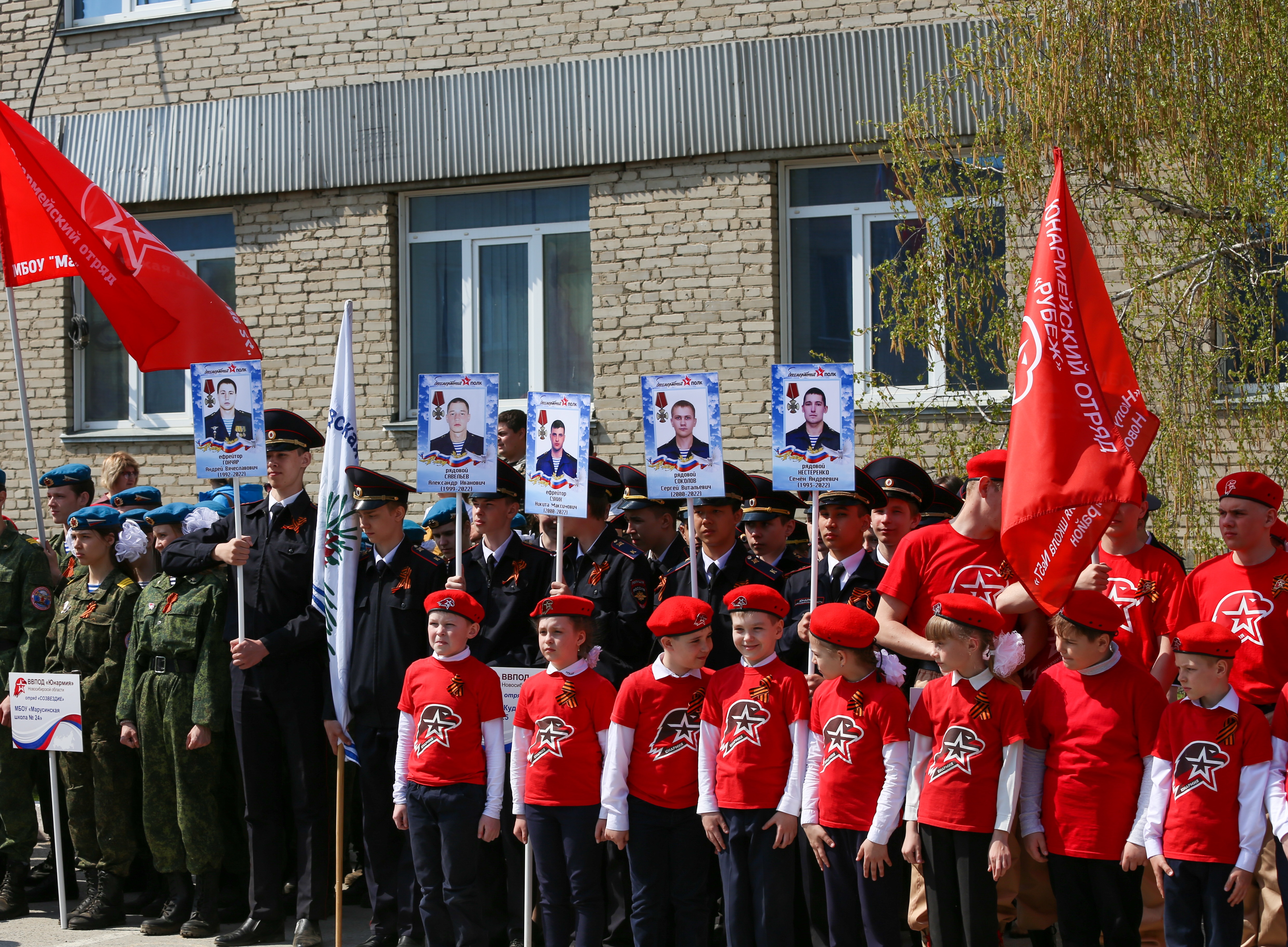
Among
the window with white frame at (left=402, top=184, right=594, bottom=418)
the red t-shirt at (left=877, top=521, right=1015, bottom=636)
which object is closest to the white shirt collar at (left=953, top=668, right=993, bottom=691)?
the red t-shirt at (left=877, top=521, right=1015, bottom=636)

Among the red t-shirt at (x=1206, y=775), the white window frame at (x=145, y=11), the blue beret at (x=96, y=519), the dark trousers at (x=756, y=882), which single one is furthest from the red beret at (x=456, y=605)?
the white window frame at (x=145, y=11)

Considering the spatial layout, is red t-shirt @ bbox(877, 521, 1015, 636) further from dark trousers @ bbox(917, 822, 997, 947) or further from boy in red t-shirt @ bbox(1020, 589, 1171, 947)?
dark trousers @ bbox(917, 822, 997, 947)

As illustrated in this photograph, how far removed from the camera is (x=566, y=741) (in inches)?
225

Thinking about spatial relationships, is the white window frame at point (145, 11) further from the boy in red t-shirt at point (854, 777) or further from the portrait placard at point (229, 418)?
the boy in red t-shirt at point (854, 777)

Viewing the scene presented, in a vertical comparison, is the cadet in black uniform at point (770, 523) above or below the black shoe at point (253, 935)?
above

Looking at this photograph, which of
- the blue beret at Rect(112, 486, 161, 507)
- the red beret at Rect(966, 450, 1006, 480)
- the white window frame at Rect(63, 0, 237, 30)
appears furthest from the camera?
the white window frame at Rect(63, 0, 237, 30)

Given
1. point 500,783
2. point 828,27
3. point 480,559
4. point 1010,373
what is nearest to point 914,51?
point 828,27

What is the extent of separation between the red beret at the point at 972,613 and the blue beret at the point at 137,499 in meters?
5.12

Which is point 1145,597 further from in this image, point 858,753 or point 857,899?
point 857,899

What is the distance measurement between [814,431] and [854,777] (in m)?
1.49

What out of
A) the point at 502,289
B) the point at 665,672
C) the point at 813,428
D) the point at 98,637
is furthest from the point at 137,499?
the point at 502,289

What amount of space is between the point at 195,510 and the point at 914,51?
638 cm

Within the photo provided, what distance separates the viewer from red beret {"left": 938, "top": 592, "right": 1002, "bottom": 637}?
16.7 ft

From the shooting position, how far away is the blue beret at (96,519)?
723cm
